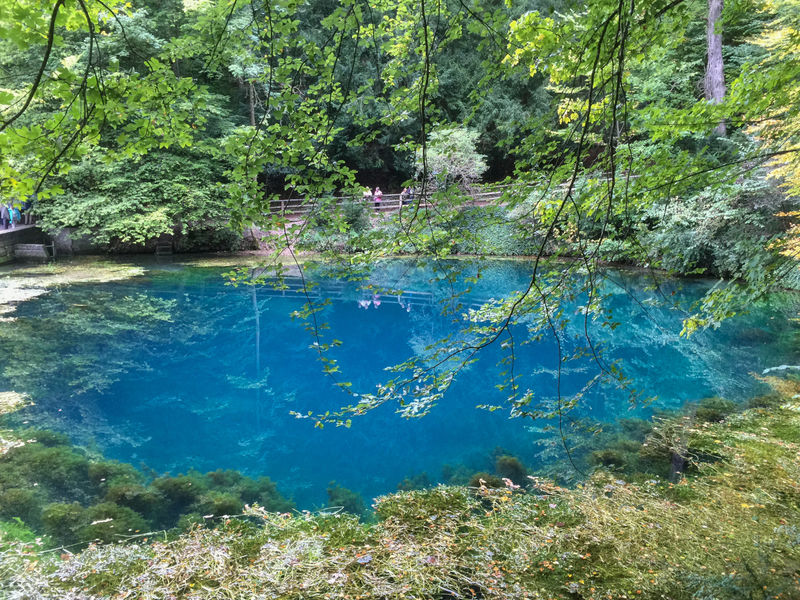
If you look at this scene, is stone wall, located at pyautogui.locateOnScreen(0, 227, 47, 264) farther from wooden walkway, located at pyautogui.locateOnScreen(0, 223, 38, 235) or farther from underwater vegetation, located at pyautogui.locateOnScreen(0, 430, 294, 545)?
underwater vegetation, located at pyautogui.locateOnScreen(0, 430, 294, 545)

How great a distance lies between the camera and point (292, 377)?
7809 mm

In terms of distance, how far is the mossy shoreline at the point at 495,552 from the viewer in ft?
7.93

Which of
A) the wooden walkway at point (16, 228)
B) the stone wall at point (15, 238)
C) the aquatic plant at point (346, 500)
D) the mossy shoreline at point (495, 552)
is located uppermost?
the wooden walkway at point (16, 228)

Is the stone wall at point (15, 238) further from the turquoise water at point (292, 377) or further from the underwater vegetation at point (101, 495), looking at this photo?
the underwater vegetation at point (101, 495)

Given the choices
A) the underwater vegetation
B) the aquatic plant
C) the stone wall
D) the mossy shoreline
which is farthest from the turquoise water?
the stone wall

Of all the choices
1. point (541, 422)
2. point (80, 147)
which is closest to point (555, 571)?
point (80, 147)

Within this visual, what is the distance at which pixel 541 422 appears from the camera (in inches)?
238

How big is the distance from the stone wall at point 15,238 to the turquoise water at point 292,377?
200 inches

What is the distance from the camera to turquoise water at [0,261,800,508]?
5.46 meters

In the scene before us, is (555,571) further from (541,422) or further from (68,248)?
(68,248)

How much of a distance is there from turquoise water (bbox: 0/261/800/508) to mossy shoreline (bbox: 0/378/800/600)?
91 centimetres

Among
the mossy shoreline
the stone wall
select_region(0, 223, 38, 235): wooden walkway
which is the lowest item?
the mossy shoreline

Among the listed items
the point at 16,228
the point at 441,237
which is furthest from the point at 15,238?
the point at 441,237

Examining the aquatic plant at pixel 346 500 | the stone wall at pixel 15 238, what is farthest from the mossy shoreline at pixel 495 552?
the stone wall at pixel 15 238
